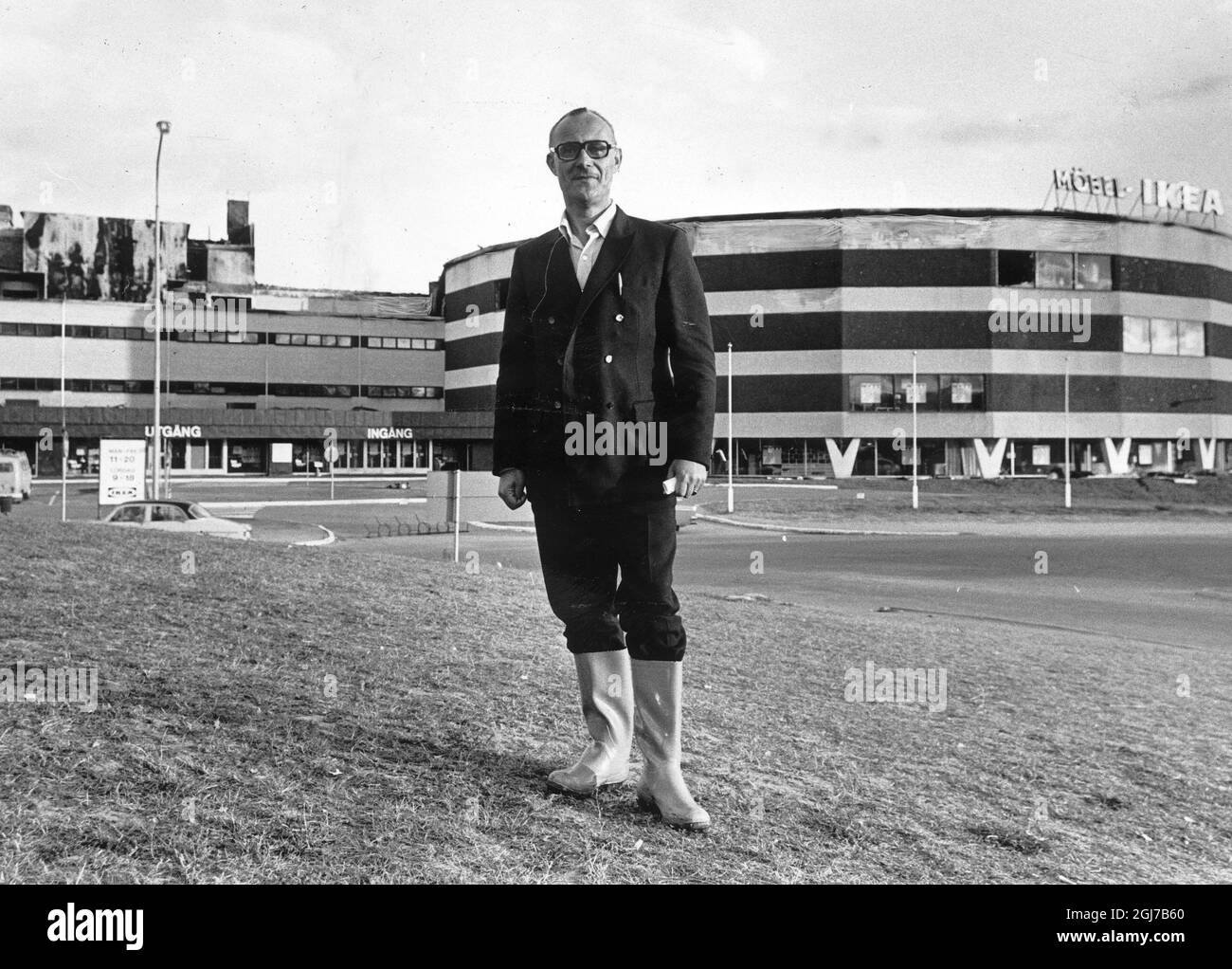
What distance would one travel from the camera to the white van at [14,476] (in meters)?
42.6

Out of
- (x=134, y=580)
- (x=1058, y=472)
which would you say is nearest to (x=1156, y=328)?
(x=1058, y=472)

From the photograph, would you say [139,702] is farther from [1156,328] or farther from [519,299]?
[1156,328]

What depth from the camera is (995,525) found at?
38.5m

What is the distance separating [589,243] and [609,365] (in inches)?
19.6

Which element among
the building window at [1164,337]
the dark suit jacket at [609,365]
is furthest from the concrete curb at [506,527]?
the building window at [1164,337]

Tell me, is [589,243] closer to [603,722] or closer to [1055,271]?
[603,722]

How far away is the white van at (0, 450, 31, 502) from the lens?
4256cm

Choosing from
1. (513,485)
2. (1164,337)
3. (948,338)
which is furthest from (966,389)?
(513,485)

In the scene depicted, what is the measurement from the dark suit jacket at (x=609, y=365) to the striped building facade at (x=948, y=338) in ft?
206

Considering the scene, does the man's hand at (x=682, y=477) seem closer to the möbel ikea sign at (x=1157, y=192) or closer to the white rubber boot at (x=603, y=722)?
the white rubber boot at (x=603, y=722)

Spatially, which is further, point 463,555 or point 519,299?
point 463,555

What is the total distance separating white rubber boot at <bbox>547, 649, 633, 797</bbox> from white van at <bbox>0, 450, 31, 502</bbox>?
43590mm

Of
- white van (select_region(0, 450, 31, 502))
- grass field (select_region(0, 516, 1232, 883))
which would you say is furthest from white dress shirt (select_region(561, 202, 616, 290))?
white van (select_region(0, 450, 31, 502))
